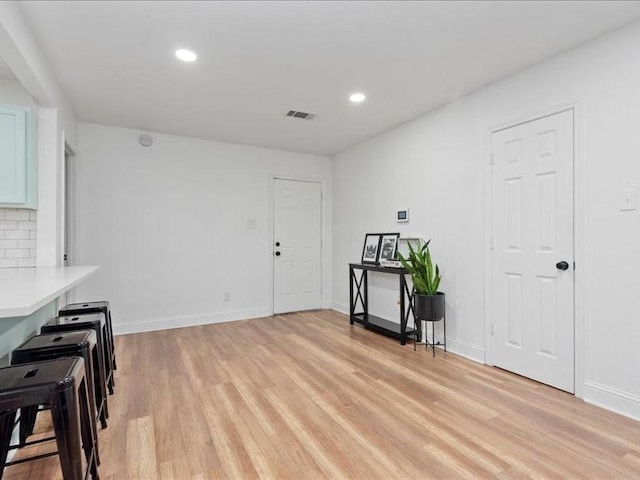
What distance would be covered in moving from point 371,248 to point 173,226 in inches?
101

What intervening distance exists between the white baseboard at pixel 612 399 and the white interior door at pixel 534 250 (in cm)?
14

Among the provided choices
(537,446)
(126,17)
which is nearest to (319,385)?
(537,446)

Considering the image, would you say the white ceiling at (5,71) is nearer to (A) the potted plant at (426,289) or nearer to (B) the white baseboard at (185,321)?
(B) the white baseboard at (185,321)

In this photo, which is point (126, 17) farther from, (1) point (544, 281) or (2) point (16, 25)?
(1) point (544, 281)

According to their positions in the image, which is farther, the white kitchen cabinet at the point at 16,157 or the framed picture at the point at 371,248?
the framed picture at the point at 371,248

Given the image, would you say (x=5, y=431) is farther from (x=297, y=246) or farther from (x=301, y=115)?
(x=297, y=246)

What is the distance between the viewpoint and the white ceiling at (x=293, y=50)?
2027mm

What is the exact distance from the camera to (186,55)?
2.49 m

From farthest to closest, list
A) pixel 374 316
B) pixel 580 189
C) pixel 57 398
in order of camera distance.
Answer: pixel 374 316, pixel 580 189, pixel 57 398

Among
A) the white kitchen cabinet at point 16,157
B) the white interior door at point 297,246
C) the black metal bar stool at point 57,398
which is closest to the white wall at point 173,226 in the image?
the white interior door at point 297,246

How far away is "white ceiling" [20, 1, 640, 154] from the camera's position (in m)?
2.03

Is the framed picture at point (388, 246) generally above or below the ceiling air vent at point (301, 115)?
below

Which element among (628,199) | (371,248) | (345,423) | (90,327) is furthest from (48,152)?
(628,199)

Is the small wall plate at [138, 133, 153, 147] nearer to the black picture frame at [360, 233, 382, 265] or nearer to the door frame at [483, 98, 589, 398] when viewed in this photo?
the black picture frame at [360, 233, 382, 265]
